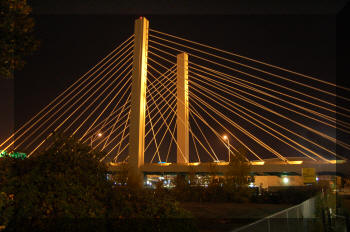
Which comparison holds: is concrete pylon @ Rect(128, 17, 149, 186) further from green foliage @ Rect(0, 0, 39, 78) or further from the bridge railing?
green foliage @ Rect(0, 0, 39, 78)

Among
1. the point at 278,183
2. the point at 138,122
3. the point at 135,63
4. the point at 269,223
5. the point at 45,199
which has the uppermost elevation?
the point at 135,63

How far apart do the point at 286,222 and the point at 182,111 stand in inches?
697

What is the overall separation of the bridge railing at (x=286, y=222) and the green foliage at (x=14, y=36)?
4.53 meters

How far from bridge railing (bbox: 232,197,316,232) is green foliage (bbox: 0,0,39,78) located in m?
4.53

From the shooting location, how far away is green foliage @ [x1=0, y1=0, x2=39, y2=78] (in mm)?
5457

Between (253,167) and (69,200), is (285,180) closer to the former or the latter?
(253,167)

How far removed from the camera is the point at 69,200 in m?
5.74

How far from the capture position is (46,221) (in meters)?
5.37

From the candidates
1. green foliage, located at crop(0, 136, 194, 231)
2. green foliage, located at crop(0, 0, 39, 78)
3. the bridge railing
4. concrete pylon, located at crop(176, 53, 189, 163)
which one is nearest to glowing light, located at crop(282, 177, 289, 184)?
concrete pylon, located at crop(176, 53, 189, 163)

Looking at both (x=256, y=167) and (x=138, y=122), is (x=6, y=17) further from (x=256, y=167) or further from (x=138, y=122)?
(x=256, y=167)

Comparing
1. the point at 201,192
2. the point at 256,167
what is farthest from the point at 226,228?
the point at 256,167

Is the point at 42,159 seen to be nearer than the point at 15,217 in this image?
No

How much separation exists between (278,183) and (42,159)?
2928 cm

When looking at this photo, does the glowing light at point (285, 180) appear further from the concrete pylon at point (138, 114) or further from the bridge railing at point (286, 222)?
the bridge railing at point (286, 222)
